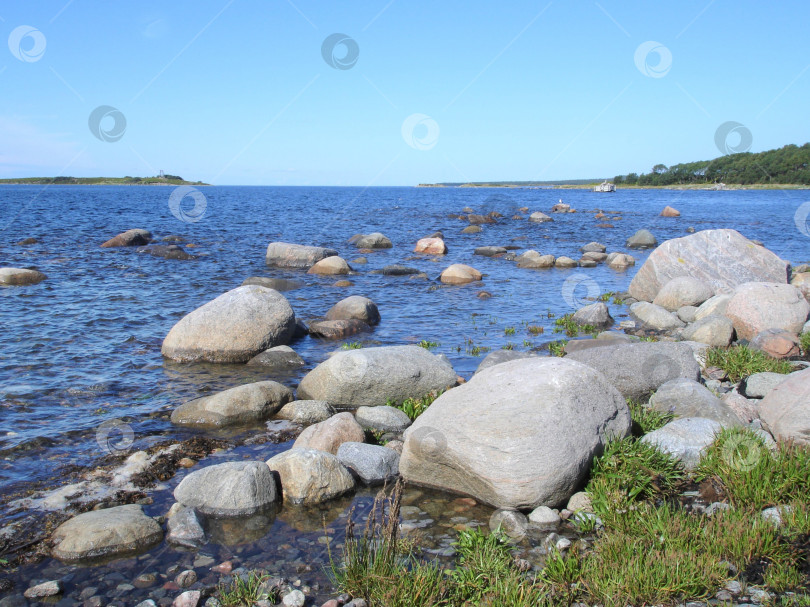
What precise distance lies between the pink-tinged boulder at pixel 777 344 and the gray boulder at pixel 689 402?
387cm

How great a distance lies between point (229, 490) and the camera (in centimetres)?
644

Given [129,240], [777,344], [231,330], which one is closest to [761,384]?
[777,344]

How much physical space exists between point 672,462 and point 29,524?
6.88 metres

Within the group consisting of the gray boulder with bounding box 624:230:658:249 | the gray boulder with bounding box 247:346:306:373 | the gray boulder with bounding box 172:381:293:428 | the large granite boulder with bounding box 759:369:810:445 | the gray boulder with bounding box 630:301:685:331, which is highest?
the large granite boulder with bounding box 759:369:810:445

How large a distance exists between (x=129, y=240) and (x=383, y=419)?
87.0 feet

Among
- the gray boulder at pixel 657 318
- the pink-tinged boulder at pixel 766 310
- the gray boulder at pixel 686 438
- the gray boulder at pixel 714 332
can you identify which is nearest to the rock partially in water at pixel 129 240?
Result: the gray boulder at pixel 657 318

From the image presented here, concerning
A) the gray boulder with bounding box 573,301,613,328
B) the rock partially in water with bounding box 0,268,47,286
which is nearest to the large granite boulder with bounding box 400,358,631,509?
the gray boulder with bounding box 573,301,613,328

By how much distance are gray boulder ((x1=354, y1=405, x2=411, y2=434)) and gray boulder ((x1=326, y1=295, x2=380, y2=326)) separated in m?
6.38

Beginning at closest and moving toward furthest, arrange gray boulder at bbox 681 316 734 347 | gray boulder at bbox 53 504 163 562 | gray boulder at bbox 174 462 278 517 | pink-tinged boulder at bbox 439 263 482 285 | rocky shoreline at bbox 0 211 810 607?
1. gray boulder at bbox 53 504 163 562
2. rocky shoreline at bbox 0 211 810 607
3. gray boulder at bbox 174 462 278 517
4. gray boulder at bbox 681 316 734 347
5. pink-tinged boulder at bbox 439 263 482 285

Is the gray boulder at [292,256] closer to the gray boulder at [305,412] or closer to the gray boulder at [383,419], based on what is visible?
the gray boulder at [305,412]

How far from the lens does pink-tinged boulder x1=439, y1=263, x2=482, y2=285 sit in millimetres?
21984

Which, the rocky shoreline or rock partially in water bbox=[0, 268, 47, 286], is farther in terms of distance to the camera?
rock partially in water bbox=[0, 268, 47, 286]

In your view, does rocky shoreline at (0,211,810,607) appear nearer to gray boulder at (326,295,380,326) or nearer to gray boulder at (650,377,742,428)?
gray boulder at (650,377,742,428)

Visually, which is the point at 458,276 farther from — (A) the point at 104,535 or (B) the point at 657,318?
(A) the point at 104,535
